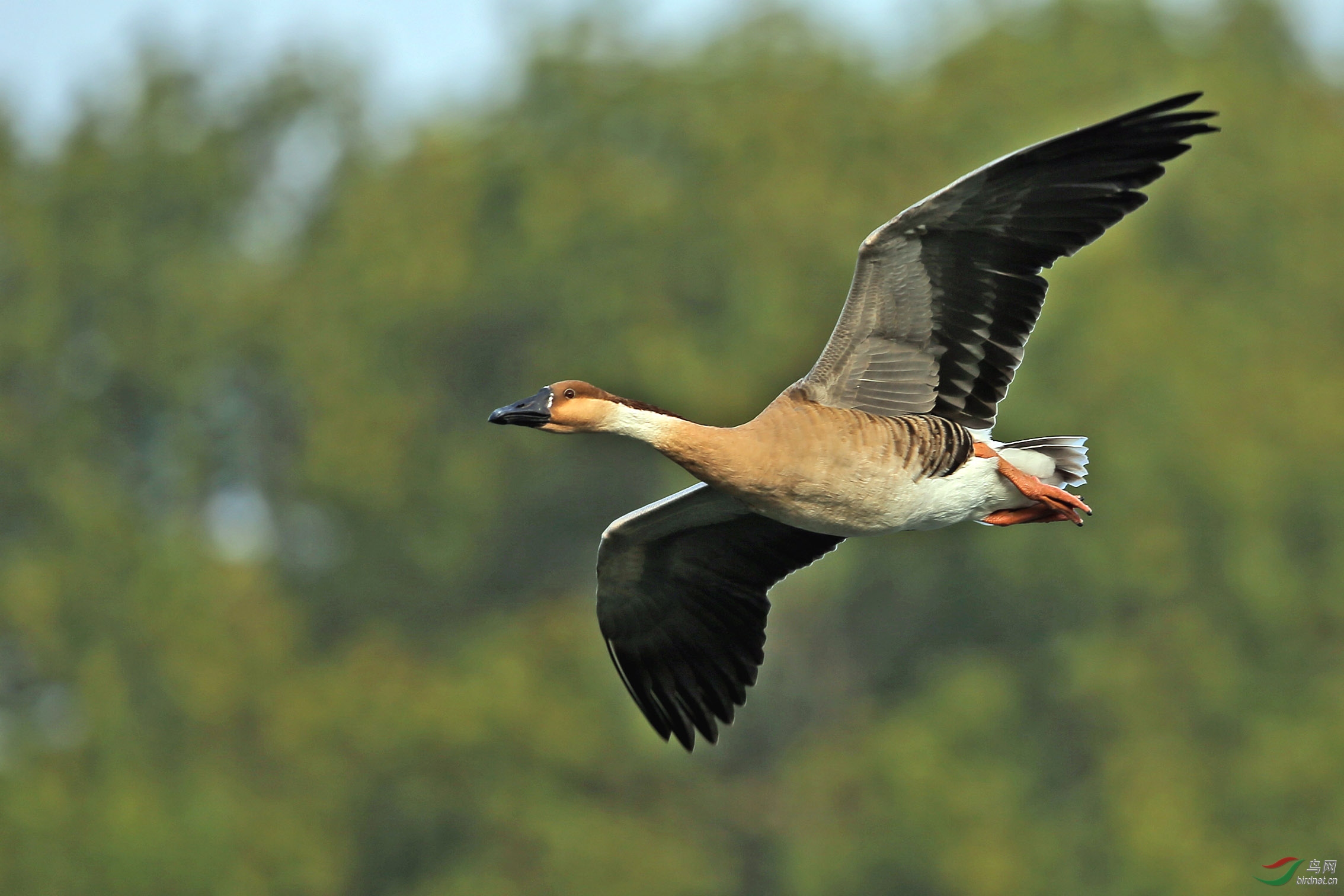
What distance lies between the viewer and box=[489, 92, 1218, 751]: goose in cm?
858

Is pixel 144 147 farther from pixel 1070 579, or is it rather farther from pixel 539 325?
pixel 1070 579

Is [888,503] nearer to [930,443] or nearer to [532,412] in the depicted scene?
[930,443]

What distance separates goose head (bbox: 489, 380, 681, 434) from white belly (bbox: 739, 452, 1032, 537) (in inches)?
27.5

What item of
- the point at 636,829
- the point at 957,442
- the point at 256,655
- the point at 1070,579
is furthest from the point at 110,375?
the point at 957,442

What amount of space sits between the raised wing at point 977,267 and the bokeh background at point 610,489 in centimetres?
2145

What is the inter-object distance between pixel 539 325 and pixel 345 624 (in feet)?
28.4

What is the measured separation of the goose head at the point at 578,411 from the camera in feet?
28.3

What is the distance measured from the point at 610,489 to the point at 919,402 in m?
27.8

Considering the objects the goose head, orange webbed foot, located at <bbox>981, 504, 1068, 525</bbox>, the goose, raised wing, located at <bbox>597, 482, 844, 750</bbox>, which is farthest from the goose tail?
the goose head

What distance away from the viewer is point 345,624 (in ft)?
141

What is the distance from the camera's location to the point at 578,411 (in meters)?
8.66

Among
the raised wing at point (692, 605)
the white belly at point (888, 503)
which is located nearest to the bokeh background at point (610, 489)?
the raised wing at point (692, 605)

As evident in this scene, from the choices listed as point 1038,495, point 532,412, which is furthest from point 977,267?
point 532,412

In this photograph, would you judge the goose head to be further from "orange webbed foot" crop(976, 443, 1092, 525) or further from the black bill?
"orange webbed foot" crop(976, 443, 1092, 525)
